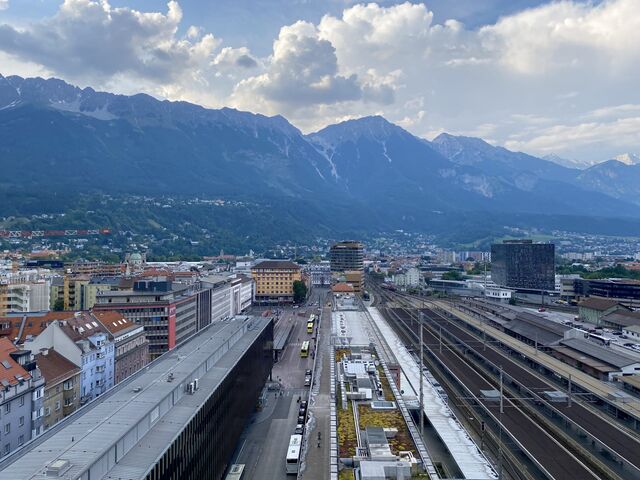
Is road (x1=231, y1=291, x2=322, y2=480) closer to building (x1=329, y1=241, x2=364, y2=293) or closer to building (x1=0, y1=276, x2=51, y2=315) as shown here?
building (x1=0, y1=276, x2=51, y2=315)

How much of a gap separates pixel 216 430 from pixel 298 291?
7374 centimetres

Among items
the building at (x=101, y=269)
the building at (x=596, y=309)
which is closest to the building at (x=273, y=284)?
the building at (x=101, y=269)

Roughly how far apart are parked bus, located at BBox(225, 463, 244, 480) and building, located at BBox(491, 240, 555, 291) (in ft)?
298

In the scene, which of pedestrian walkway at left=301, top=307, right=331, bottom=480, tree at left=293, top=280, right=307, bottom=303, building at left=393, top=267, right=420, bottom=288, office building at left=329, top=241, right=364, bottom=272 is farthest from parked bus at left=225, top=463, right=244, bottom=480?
building at left=393, top=267, right=420, bottom=288

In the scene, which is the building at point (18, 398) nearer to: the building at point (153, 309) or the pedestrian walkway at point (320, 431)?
the pedestrian walkway at point (320, 431)

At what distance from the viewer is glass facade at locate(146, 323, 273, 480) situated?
17797mm

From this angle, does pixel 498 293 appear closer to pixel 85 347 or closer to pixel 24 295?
pixel 24 295

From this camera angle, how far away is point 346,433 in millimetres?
22578

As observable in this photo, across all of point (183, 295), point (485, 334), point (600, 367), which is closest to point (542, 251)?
point (485, 334)

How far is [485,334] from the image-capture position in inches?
2397

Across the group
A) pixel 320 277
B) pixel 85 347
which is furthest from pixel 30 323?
pixel 320 277

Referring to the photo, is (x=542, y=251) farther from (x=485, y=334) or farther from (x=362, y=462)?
(x=362, y=462)

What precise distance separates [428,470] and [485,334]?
4528 centimetres

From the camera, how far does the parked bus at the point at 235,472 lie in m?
25.7
